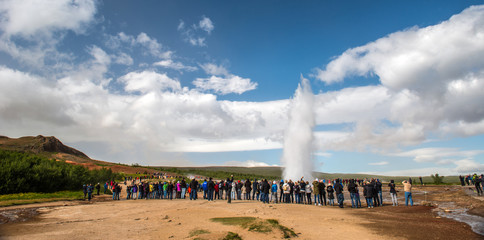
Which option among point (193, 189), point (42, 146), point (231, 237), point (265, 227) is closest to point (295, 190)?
point (193, 189)

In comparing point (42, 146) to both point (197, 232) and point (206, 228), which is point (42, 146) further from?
point (197, 232)

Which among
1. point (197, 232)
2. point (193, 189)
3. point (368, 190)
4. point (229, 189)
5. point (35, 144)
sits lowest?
→ point (197, 232)

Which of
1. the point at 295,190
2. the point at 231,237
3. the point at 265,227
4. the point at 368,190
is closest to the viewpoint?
the point at 231,237

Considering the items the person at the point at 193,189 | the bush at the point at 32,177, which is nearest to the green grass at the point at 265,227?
the person at the point at 193,189

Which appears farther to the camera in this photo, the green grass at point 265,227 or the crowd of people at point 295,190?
the crowd of people at point 295,190

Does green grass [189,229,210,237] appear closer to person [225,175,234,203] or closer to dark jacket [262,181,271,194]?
person [225,175,234,203]

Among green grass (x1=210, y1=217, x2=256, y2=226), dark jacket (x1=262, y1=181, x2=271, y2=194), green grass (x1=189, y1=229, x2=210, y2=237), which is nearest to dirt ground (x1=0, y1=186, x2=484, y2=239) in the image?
green grass (x1=189, y1=229, x2=210, y2=237)

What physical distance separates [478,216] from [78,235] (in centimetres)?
1912

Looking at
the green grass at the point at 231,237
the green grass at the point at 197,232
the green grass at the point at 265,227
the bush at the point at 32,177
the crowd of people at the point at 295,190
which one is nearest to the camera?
the green grass at the point at 231,237

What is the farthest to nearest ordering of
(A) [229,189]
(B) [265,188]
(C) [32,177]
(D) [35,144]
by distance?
(D) [35,144], (C) [32,177], (B) [265,188], (A) [229,189]

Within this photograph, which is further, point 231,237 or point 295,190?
point 295,190

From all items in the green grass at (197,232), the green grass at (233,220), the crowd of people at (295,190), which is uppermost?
the crowd of people at (295,190)

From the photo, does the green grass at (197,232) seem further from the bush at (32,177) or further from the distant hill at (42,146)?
the distant hill at (42,146)

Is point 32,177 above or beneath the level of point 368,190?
above
